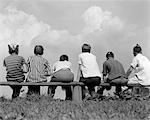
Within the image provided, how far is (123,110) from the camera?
7.01 meters

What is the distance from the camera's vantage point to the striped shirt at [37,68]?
10625mm

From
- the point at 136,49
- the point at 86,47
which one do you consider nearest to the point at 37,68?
the point at 86,47

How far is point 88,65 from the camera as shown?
10.6m

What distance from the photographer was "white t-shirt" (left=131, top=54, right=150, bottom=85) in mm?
10750

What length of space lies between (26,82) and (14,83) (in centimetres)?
33

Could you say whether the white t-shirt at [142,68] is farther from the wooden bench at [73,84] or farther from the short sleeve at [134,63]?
the wooden bench at [73,84]

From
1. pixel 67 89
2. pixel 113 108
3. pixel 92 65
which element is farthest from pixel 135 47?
pixel 113 108

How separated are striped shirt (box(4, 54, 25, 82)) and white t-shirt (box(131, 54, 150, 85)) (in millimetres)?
3132

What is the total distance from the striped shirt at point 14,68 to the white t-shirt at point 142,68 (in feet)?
10.3

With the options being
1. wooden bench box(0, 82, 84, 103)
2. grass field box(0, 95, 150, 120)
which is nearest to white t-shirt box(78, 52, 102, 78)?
wooden bench box(0, 82, 84, 103)

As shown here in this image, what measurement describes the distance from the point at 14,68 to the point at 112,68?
9.03 feet

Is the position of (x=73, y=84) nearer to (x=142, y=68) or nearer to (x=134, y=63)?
(x=134, y=63)

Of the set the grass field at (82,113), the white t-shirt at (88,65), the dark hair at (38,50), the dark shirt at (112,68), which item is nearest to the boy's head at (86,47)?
the white t-shirt at (88,65)

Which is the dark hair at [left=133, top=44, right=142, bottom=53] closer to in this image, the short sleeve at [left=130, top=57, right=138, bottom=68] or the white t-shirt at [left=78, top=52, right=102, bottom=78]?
the short sleeve at [left=130, top=57, right=138, bottom=68]
